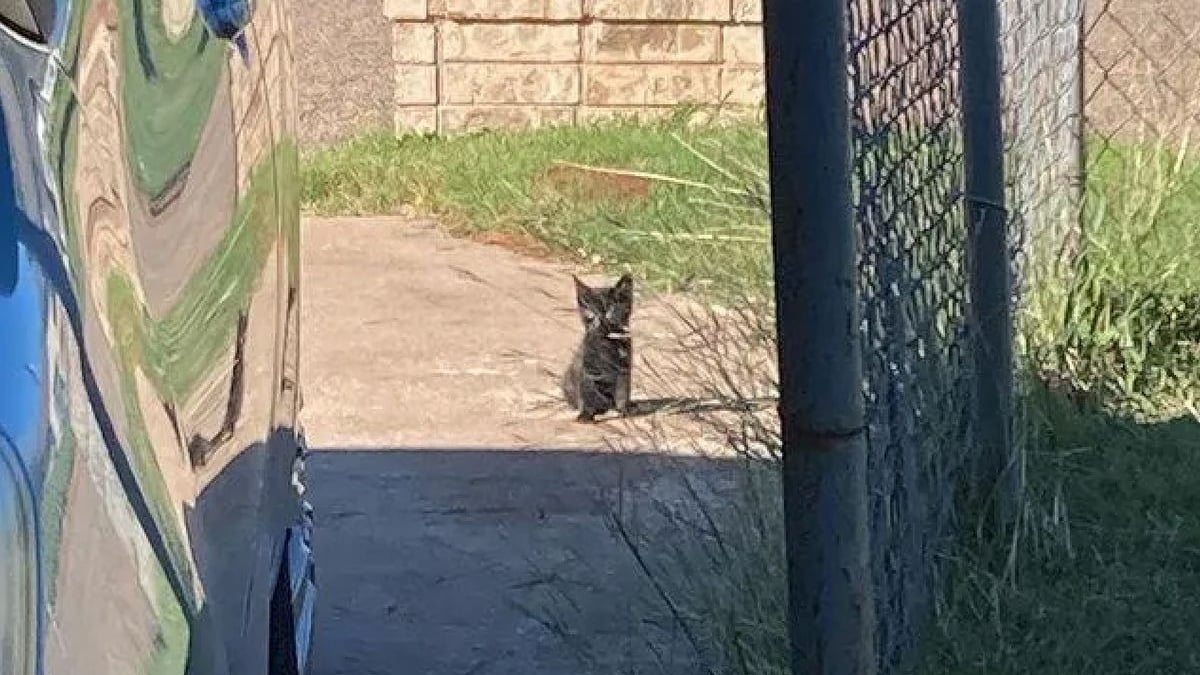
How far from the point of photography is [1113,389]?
209 inches

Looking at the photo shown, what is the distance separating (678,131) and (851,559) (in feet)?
22.6

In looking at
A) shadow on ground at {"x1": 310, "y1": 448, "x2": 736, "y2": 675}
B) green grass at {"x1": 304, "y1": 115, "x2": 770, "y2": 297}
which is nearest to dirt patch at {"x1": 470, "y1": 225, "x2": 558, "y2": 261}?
green grass at {"x1": 304, "y1": 115, "x2": 770, "y2": 297}

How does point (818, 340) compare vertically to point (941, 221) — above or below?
below

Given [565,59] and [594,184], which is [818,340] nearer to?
[594,184]

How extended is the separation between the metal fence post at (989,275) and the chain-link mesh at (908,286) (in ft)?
0.10

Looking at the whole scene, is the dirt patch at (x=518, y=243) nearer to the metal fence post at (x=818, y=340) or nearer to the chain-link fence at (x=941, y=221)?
the chain-link fence at (x=941, y=221)

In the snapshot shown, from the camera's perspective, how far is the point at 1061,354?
5.36m

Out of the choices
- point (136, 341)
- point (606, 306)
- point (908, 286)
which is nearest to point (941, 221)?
point (908, 286)

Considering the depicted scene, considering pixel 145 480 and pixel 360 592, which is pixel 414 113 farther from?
pixel 145 480

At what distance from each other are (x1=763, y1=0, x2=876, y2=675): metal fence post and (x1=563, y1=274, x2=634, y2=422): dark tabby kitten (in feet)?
10.6

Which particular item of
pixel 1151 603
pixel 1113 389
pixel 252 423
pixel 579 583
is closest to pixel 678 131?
pixel 1113 389

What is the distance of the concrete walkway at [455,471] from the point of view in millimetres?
4562

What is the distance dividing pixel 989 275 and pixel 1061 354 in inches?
46.1

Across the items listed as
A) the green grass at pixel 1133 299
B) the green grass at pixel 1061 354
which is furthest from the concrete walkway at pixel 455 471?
the green grass at pixel 1133 299
